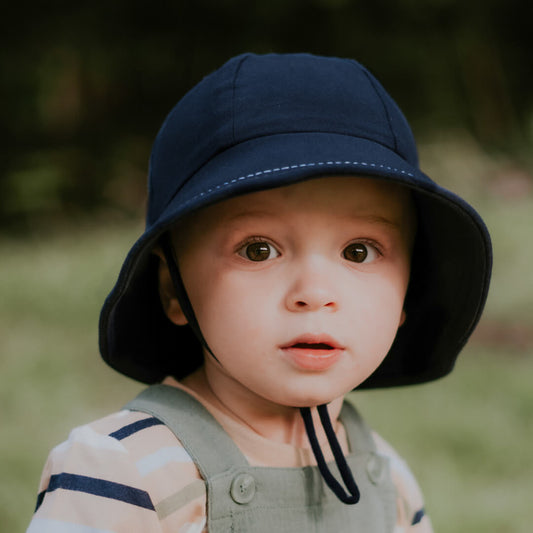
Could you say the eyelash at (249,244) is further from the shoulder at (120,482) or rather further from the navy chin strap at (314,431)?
the shoulder at (120,482)

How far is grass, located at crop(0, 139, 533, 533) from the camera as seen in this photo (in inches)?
78.4

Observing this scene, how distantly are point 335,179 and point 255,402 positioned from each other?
36cm

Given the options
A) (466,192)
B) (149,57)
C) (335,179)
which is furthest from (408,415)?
(149,57)

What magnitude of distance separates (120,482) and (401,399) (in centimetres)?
176

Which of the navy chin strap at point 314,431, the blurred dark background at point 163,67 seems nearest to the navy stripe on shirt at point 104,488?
the navy chin strap at point 314,431

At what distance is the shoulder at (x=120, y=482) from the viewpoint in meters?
0.98

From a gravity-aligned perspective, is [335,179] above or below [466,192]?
above

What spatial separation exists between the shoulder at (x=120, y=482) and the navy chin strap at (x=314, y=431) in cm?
16

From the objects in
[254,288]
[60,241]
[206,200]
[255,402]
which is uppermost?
[206,200]

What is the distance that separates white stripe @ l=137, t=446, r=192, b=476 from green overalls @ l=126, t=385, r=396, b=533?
1cm

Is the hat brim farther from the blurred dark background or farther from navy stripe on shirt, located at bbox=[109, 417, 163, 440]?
the blurred dark background

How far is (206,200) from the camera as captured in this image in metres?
1.00

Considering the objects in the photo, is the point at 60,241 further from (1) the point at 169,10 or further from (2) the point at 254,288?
(2) the point at 254,288

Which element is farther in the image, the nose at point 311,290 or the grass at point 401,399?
the grass at point 401,399
